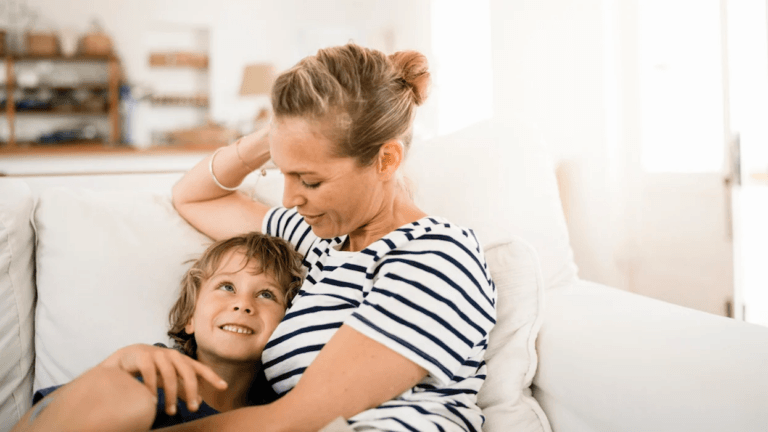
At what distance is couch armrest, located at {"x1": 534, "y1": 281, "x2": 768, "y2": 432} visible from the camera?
0.74 meters

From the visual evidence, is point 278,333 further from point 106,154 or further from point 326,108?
point 106,154

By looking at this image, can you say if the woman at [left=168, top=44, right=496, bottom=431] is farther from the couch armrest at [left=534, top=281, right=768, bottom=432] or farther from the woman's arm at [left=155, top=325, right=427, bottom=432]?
the couch armrest at [left=534, top=281, right=768, bottom=432]

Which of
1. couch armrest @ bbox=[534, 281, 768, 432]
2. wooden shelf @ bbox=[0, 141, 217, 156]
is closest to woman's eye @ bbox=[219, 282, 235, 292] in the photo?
couch armrest @ bbox=[534, 281, 768, 432]

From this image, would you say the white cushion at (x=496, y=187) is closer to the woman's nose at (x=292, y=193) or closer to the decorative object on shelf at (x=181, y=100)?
the woman's nose at (x=292, y=193)

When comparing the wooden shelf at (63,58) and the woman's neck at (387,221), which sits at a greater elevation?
the wooden shelf at (63,58)

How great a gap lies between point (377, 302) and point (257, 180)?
2.35 ft

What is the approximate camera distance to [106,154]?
16.3 ft

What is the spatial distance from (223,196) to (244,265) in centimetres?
30

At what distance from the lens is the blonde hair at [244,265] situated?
3.55 feet

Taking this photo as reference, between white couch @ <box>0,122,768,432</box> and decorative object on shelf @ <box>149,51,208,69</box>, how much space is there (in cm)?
429

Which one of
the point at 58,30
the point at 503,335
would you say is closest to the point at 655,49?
the point at 503,335

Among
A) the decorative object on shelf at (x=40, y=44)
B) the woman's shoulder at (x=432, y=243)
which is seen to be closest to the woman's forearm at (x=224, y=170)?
the woman's shoulder at (x=432, y=243)

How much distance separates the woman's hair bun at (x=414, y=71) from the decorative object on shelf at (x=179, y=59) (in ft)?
16.2

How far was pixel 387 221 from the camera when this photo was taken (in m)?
1.00
